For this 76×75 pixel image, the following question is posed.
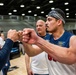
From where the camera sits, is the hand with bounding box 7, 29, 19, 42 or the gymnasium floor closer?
the hand with bounding box 7, 29, 19, 42

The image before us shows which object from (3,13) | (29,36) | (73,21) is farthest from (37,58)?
(73,21)

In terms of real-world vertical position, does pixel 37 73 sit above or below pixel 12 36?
below

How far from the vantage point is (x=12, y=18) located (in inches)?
864

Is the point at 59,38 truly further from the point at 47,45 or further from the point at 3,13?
the point at 3,13

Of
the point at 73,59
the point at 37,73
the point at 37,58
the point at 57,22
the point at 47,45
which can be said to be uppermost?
the point at 57,22

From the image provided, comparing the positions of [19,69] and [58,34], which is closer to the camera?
[58,34]

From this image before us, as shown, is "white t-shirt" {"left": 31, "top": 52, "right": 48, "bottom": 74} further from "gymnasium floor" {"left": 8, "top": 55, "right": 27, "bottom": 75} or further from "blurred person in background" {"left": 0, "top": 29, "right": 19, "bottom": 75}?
"gymnasium floor" {"left": 8, "top": 55, "right": 27, "bottom": 75}

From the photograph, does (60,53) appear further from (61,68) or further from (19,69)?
(19,69)

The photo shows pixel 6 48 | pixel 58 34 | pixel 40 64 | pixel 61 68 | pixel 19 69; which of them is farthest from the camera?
pixel 19 69

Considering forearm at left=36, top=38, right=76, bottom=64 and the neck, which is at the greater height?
the neck

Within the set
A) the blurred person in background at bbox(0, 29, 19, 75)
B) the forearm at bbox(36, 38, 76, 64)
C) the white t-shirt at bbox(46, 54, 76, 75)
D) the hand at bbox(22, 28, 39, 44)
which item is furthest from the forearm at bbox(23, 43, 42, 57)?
the forearm at bbox(36, 38, 76, 64)

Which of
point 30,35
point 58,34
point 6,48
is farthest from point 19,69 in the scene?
point 30,35

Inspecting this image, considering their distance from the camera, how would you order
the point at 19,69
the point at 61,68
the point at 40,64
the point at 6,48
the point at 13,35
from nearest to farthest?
the point at 6,48
the point at 13,35
the point at 61,68
the point at 40,64
the point at 19,69

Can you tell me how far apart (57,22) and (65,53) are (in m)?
1.03
